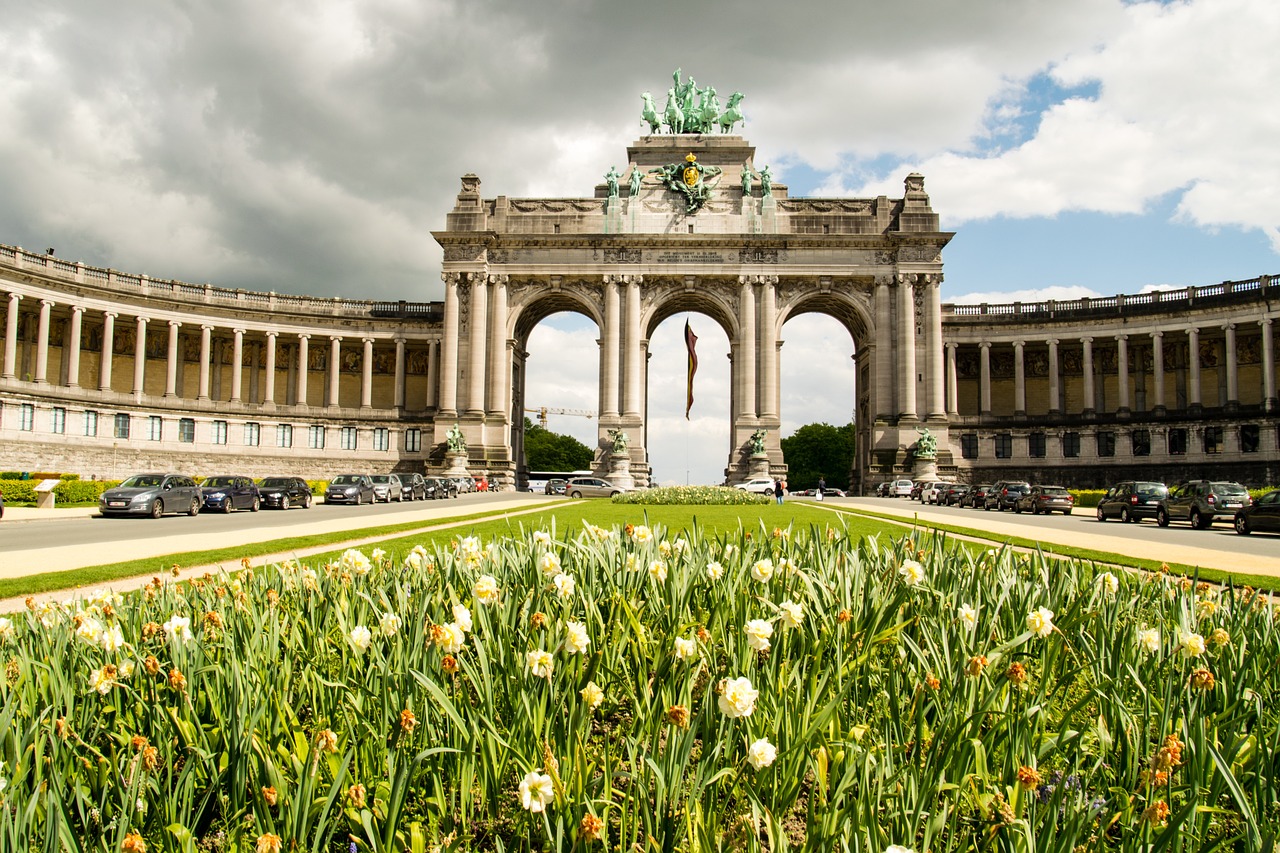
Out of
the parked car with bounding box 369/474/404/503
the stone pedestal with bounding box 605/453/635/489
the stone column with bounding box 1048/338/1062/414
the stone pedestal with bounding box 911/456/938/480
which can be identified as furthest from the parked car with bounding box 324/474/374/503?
the stone column with bounding box 1048/338/1062/414

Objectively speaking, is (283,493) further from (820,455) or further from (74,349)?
(820,455)

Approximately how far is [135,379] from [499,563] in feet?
246

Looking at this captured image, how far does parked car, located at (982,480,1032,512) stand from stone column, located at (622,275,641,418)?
96.3ft

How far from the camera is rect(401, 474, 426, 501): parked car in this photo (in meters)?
53.1

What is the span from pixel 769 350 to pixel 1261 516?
4328 cm

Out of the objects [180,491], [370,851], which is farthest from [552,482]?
[370,851]

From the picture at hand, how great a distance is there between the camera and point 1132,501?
35281mm

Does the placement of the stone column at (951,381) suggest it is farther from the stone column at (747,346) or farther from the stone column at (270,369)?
the stone column at (270,369)

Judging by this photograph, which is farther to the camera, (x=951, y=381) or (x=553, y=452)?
(x=553, y=452)

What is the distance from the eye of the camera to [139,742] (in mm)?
3326

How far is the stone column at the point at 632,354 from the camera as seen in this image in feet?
224

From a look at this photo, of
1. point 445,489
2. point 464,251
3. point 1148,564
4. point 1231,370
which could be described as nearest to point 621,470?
point 445,489

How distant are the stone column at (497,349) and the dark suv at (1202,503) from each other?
49.2 metres

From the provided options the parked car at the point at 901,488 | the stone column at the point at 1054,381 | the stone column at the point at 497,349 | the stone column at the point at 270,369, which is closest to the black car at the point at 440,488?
the stone column at the point at 497,349
